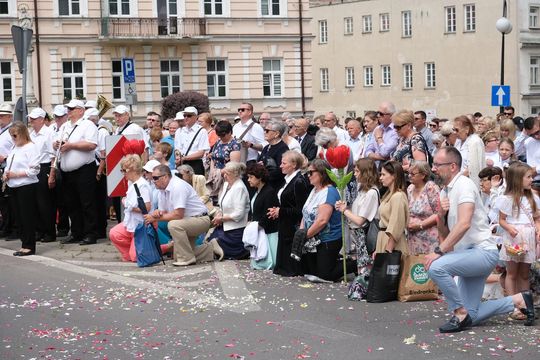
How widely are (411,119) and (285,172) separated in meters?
1.74

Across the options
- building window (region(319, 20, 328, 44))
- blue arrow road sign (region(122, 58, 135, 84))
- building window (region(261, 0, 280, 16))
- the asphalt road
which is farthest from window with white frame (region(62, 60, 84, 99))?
the asphalt road

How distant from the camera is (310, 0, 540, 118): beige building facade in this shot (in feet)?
219

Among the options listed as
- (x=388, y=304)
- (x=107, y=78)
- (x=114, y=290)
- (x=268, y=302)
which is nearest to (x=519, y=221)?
(x=388, y=304)

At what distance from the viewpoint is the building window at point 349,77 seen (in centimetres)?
7619

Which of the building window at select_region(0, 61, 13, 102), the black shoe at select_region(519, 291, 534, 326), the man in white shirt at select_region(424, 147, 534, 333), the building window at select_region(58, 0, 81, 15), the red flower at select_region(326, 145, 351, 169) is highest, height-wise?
the building window at select_region(58, 0, 81, 15)

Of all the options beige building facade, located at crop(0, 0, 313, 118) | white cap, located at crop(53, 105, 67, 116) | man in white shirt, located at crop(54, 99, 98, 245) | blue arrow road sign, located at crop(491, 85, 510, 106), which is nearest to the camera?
man in white shirt, located at crop(54, 99, 98, 245)

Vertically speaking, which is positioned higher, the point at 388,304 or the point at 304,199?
the point at 304,199

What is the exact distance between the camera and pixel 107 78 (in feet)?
168

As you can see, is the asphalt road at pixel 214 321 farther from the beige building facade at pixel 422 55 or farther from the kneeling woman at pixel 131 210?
the beige building facade at pixel 422 55

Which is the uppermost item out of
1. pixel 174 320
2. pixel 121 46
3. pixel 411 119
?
pixel 121 46

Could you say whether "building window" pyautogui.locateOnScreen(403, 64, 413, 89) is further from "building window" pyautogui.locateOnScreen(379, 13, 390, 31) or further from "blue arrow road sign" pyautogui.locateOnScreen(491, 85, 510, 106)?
"blue arrow road sign" pyautogui.locateOnScreen(491, 85, 510, 106)

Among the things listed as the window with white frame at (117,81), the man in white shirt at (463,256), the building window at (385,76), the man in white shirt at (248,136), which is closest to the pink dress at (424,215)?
the man in white shirt at (463,256)

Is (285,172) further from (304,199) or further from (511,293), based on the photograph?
(511,293)

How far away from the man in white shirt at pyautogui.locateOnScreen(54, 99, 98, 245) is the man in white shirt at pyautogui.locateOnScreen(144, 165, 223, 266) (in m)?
2.40
